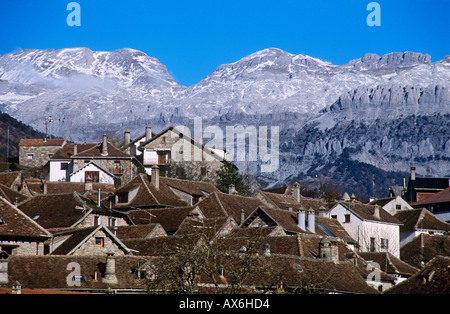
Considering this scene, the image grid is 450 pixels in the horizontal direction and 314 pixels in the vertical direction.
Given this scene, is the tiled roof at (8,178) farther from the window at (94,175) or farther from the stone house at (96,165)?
the window at (94,175)

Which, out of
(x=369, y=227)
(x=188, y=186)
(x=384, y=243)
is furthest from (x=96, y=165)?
(x=384, y=243)

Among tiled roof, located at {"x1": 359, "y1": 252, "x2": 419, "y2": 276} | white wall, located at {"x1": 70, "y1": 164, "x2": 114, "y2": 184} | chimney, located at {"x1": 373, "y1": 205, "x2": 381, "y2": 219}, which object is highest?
white wall, located at {"x1": 70, "y1": 164, "x2": 114, "y2": 184}

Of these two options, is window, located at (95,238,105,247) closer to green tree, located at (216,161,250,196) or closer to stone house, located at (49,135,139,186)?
stone house, located at (49,135,139,186)

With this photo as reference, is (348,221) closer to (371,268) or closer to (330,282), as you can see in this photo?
(371,268)

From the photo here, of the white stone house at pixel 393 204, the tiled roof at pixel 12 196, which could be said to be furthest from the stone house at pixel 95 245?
the white stone house at pixel 393 204

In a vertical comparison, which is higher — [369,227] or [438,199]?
[438,199]

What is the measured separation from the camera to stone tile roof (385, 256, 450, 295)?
125 feet

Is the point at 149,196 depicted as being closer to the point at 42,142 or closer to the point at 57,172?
the point at 57,172

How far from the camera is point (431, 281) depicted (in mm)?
38812

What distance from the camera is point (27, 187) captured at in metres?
74.1

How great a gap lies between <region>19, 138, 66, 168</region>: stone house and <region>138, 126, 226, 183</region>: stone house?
13.3 metres

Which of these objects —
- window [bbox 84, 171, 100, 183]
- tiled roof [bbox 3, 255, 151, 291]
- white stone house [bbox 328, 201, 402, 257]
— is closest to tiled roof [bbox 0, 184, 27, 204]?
tiled roof [bbox 3, 255, 151, 291]

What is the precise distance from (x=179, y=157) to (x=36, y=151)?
21214 millimetres

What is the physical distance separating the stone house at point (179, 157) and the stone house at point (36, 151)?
13332mm
